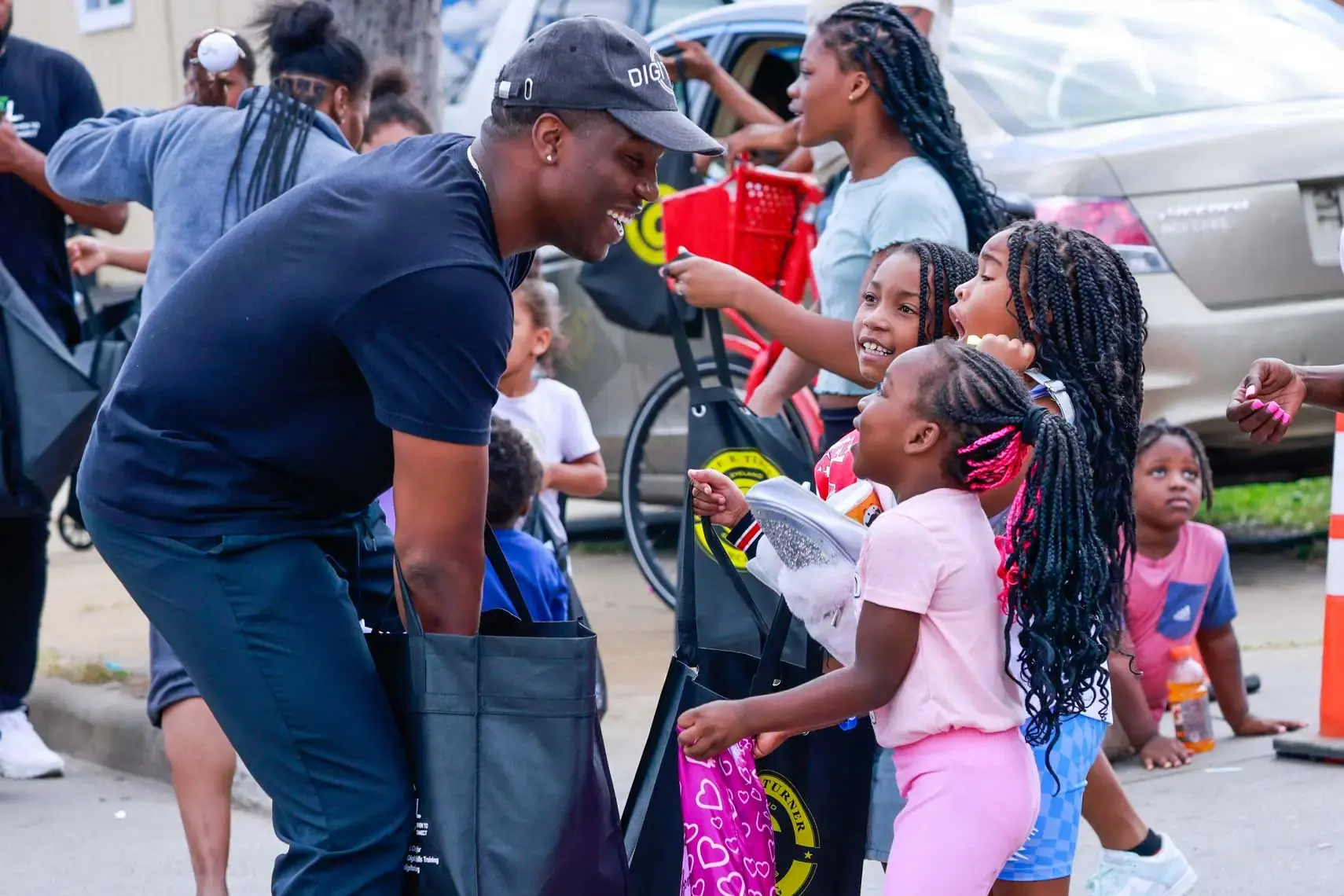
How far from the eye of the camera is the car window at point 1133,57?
6277mm

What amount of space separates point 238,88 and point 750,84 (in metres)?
3.11

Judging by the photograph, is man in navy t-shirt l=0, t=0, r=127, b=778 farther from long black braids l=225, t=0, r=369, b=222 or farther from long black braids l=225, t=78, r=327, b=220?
long black braids l=225, t=78, r=327, b=220

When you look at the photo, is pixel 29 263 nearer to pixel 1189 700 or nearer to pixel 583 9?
pixel 1189 700

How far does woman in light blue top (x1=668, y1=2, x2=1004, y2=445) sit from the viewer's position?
3938mm

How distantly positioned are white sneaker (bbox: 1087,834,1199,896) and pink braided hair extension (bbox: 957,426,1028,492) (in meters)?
1.22

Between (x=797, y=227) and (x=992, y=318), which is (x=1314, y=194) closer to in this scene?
(x=797, y=227)

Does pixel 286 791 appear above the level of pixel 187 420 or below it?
below

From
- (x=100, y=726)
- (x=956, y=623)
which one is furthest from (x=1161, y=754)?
(x=100, y=726)

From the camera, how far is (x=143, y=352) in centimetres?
291

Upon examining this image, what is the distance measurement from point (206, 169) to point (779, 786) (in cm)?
186

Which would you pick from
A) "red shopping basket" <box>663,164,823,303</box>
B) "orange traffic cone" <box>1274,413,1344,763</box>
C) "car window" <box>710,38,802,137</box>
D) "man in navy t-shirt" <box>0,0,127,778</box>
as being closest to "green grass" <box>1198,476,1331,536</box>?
"car window" <box>710,38,802,137</box>

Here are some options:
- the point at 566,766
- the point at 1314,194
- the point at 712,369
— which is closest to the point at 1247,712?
the point at 1314,194

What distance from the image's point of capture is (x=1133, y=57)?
6508 mm

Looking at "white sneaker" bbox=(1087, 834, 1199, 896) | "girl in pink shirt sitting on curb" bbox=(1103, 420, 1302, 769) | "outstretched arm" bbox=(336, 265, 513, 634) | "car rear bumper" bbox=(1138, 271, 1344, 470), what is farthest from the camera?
"car rear bumper" bbox=(1138, 271, 1344, 470)
